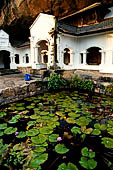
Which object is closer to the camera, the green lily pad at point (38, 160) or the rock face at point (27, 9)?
the green lily pad at point (38, 160)

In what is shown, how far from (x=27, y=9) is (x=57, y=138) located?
12713 millimetres

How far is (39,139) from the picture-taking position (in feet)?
8.93

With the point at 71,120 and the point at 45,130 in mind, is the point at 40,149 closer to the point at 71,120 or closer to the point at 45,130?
the point at 45,130

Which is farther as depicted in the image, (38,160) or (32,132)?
(32,132)

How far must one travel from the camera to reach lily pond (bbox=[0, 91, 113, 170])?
2.19 m

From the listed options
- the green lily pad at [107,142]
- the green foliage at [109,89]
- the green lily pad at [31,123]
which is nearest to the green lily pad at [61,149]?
the green lily pad at [107,142]

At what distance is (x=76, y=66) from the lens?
10.5 meters

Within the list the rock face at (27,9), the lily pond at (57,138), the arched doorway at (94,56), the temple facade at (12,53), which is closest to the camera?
the lily pond at (57,138)

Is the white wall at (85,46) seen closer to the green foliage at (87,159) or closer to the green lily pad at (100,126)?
the green lily pad at (100,126)

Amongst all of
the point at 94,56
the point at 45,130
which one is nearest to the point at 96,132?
the point at 45,130

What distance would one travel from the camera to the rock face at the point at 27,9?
10.9 metres

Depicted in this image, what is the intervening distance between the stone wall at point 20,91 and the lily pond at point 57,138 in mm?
972

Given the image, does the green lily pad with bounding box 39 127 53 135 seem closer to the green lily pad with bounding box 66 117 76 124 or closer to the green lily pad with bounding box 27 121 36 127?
the green lily pad with bounding box 27 121 36 127

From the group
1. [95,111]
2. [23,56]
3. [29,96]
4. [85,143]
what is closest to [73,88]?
[29,96]
